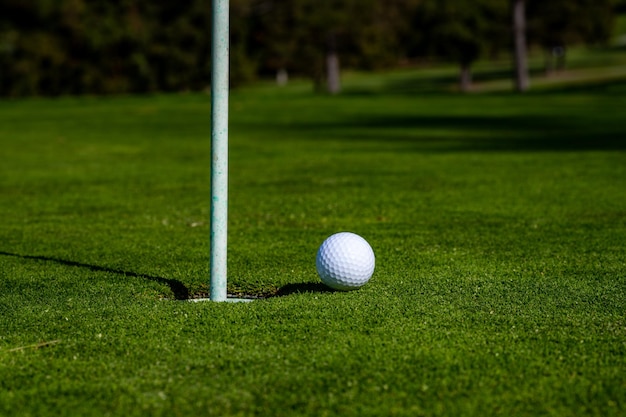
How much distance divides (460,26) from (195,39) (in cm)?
1704

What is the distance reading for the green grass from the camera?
15.2 ft

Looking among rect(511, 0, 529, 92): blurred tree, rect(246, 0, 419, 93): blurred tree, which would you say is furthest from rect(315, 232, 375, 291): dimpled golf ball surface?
rect(246, 0, 419, 93): blurred tree

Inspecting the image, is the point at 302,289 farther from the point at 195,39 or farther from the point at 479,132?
the point at 195,39

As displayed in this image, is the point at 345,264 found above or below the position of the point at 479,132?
below

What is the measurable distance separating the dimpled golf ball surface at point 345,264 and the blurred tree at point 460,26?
5073 cm

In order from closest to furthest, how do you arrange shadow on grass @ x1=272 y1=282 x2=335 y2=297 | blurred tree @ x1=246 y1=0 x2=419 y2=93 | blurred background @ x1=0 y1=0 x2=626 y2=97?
shadow on grass @ x1=272 y1=282 x2=335 y2=297, blurred background @ x1=0 y1=0 x2=626 y2=97, blurred tree @ x1=246 y1=0 x2=419 y2=93

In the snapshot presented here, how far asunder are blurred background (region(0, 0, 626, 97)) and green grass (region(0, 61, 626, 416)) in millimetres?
36092

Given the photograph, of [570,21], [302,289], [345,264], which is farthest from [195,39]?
[345,264]

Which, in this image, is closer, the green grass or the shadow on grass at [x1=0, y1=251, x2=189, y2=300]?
the green grass

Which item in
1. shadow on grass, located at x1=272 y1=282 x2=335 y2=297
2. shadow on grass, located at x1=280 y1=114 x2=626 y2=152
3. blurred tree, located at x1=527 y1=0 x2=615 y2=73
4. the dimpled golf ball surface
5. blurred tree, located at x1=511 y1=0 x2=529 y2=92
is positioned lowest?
shadow on grass, located at x1=272 y1=282 x2=335 y2=297

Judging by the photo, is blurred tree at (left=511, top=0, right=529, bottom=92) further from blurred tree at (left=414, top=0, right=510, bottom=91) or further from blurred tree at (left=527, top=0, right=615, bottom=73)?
blurred tree at (left=527, top=0, right=615, bottom=73)

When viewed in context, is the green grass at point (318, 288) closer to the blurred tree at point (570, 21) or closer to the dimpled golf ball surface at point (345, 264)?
the dimpled golf ball surface at point (345, 264)

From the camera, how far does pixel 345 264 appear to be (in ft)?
21.2

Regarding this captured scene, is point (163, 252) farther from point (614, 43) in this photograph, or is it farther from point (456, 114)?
point (614, 43)
